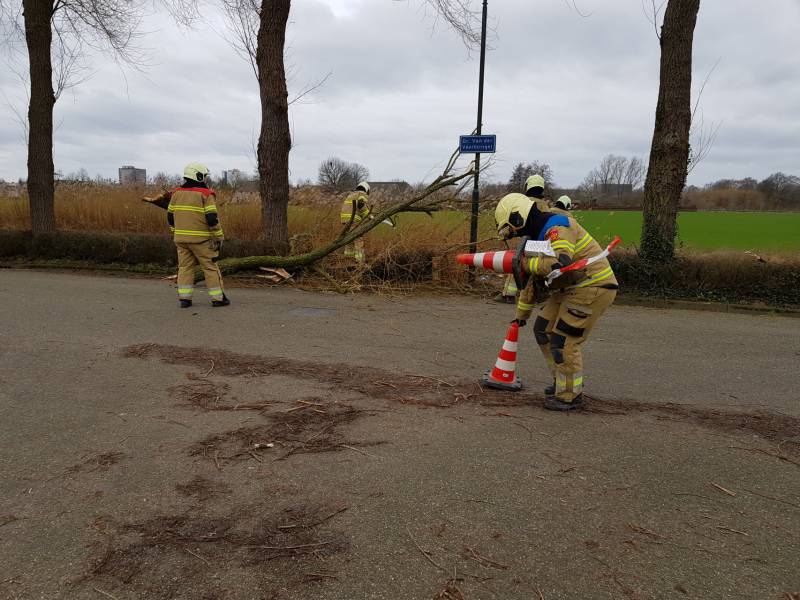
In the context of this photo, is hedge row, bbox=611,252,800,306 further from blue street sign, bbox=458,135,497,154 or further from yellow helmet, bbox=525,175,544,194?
yellow helmet, bbox=525,175,544,194

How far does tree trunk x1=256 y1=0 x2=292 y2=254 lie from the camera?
437 inches

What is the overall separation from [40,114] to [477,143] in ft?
33.3

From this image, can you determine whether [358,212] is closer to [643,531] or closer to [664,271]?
[664,271]

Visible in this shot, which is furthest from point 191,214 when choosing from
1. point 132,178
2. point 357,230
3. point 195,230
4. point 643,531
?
point 132,178

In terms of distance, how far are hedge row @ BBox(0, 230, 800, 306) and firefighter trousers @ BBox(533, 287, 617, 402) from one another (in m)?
5.92

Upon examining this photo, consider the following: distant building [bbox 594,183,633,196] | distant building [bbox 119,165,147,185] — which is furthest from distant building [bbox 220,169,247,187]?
distant building [bbox 594,183,633,196]

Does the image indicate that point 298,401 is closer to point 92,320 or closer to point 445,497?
point 445,497

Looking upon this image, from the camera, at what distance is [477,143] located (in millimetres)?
9820

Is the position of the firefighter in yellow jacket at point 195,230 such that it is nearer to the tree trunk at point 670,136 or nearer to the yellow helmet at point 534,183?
the yellow helmet at point 534,183

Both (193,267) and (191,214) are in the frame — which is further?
(193,267)

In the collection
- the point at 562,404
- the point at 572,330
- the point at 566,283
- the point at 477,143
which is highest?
the point at 477,143

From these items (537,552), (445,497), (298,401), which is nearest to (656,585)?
(537,552)

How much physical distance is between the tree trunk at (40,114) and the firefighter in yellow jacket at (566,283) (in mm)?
12535

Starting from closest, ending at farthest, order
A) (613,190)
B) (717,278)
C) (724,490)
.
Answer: (724,490) → (717,278) → (613,190)
